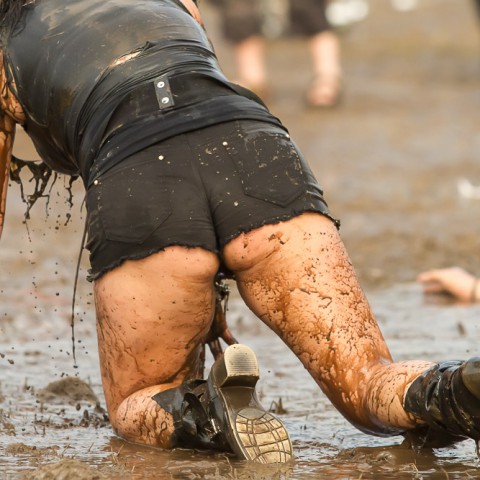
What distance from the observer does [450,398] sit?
323 cm

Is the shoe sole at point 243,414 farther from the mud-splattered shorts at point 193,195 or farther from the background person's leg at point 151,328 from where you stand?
the mud-splattered shorts at point 193,195

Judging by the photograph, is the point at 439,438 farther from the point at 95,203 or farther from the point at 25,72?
the point at 25,72

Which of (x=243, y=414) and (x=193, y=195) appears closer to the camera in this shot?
(x=243, y=414)

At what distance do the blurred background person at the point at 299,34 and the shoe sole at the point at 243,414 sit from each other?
7600 millimetres

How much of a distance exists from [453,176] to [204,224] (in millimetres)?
6221

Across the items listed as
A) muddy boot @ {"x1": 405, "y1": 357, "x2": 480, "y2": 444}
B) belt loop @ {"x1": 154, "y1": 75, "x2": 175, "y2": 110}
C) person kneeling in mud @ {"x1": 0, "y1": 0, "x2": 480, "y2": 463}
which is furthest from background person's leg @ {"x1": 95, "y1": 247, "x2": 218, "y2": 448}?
muddy boot @ {"x1": 405, "y1": 357, "x2": 480, "y2": 444}

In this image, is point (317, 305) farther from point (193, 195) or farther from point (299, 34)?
point (299, 34)

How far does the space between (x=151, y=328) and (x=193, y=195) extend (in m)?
0.40

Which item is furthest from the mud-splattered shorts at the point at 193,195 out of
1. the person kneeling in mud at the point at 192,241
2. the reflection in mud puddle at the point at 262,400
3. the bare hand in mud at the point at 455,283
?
the bare hand in mud at the point at 455,283

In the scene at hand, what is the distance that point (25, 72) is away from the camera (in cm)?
387

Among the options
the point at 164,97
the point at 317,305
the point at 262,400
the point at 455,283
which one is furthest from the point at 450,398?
the point at 455,283

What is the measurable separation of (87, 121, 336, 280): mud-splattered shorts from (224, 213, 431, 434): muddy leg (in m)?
0.06

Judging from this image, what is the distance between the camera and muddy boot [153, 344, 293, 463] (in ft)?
11.2

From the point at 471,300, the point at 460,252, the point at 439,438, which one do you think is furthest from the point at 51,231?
the point at 439,438
